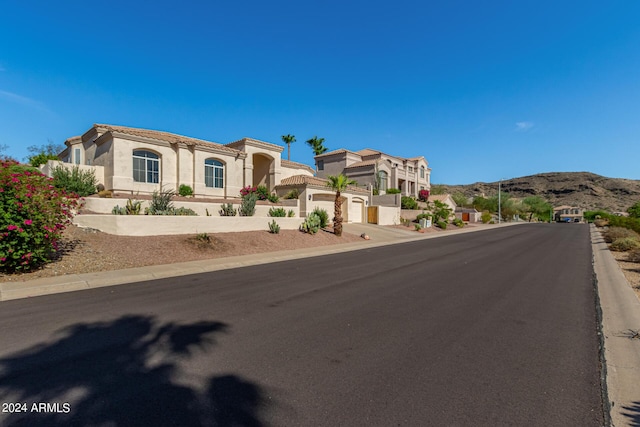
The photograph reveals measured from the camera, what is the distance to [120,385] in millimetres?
3379

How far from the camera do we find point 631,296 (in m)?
7.44

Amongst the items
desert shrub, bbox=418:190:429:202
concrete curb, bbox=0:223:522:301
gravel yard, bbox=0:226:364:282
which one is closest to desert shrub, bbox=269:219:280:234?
gravel yard, bbox=0:226:364:282

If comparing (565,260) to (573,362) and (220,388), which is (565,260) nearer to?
(573,362)

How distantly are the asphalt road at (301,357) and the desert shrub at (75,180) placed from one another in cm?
1367

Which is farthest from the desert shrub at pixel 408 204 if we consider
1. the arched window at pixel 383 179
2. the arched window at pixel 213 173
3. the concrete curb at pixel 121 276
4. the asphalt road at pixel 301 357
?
the asphalt road at pixel 301 357

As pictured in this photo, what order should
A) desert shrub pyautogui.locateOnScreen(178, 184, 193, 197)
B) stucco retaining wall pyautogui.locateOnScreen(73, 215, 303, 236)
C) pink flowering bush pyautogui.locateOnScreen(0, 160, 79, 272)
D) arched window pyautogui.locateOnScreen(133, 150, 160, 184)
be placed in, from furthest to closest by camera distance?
desert shrub pyautogui.locateOnScreen(178, 184, 193, 197), arched window pyautogui.locateOnScreen(133, 150, 160, 184), stucco retaining wall pyautogui.locateOnScreen(73, 215, 303, 236), pink flowering bush pyautogui.locateOnScreen(0, 160, 79, 272)

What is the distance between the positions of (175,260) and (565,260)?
16219 millimetres

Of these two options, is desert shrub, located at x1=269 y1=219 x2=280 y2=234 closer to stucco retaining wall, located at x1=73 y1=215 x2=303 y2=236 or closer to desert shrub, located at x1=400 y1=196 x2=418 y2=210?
stucco retaining wall, located at x1=73 y1=215 x2=303 y2=236

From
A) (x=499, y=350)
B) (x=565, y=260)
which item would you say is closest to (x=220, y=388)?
(x=499, y=350)

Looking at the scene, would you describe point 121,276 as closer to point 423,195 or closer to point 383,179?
point 383,179

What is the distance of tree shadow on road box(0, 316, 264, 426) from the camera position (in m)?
2.86

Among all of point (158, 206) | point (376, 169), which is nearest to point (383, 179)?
point (376, 169)

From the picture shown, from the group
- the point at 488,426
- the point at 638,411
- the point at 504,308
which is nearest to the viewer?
the point at 488,426

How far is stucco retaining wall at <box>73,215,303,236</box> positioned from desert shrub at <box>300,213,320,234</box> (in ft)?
7.96
